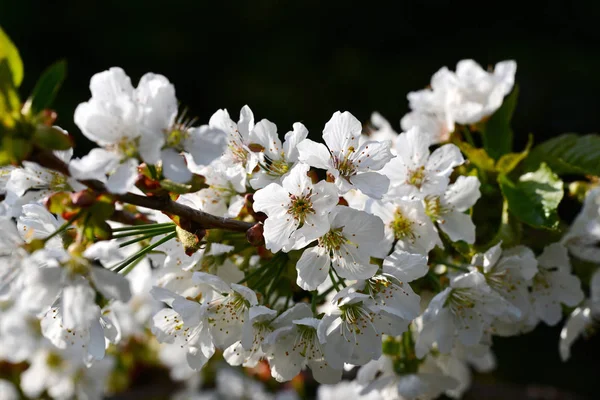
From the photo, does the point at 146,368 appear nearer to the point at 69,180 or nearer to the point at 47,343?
the point at 47,343

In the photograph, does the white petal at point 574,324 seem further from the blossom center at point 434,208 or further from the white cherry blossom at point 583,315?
the blossom center at point 434,208

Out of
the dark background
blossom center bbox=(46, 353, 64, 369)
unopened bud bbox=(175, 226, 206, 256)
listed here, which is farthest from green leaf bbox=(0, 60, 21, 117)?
the dark background

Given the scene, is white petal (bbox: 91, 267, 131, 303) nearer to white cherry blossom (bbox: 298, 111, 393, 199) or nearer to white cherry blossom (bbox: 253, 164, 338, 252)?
white cherry blossom (bbox: 253, 164, 338, 252)

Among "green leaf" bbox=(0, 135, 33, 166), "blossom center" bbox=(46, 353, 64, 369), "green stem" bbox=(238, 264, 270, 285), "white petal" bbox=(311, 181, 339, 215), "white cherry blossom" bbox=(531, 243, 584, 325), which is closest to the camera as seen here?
"green leaf" bbox=(0, 135, 33, 166)

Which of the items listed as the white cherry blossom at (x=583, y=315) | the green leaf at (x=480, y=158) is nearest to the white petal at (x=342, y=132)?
the green leaf at (x=480, y=158)

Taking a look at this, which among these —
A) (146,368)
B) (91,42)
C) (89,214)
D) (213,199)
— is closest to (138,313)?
(146,368)

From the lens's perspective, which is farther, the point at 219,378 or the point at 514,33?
the point at 514,33

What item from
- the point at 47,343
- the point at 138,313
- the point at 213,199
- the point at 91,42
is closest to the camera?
the point at 213,199
